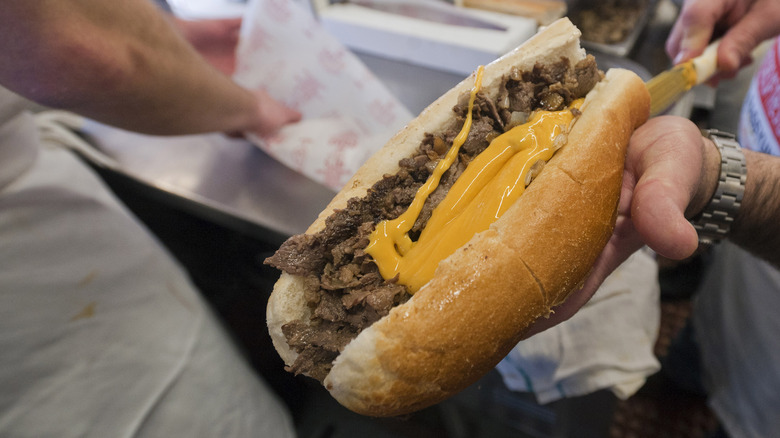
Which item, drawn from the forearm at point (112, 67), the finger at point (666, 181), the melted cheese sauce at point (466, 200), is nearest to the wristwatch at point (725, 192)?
the finger at point (666, 181)

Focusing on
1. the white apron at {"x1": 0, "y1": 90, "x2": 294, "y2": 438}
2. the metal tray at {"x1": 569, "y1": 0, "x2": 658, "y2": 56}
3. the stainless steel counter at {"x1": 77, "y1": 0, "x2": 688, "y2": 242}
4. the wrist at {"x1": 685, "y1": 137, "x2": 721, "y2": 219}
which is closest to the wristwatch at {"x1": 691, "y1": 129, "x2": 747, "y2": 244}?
the wrist at {"x1": 685, "y1": 137, "x2": 721, "y2": 219}

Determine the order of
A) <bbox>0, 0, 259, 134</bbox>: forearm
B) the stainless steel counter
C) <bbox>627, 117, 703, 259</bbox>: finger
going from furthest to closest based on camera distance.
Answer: the stainless steel counter, <bbox>0, 0, 259, 134</bbox>: forearm, <bbox>627, 117, 703, 259</bbox>: finger

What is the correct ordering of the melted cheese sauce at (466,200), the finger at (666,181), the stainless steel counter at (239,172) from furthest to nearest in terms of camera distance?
the stainless steel counter at (239,172)
the melted cheese sauce at (466,200)
the finger at (666,181)

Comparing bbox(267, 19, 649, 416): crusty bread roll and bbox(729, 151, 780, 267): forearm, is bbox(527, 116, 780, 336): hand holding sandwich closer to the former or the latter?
bbox(729, 151, 780, 267): forearm

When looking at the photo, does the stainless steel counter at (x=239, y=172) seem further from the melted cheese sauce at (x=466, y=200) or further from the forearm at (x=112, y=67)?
the melted cheese sauce at (x=466, y=200)

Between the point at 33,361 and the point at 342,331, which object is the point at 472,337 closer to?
the point at 342,331

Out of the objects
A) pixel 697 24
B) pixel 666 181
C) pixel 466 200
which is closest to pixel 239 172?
pixel 466 200
